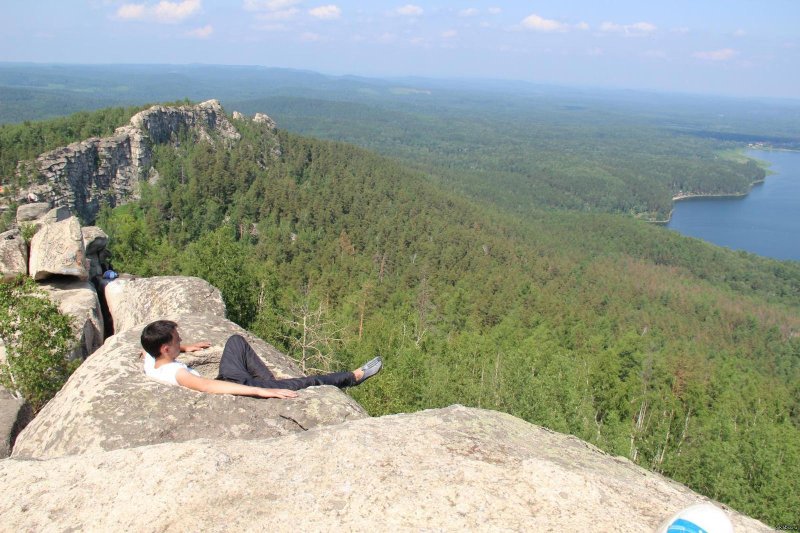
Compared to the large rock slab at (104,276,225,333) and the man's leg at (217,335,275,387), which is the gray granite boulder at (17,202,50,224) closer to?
the large rock slab at (104,276,225,333)

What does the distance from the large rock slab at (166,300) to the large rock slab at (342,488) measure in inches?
277

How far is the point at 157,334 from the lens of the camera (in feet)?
23.4

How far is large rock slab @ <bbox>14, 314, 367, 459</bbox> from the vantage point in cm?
657

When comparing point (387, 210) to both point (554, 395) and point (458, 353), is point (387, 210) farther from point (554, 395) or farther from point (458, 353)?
point (554, 395)

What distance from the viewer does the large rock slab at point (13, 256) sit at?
17453 millimetres

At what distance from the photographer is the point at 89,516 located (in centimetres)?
468

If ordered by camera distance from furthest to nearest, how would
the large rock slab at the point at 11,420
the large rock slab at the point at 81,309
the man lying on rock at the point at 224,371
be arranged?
the large rock slab at the point at 81,309, the large rock slab at the point at 11,420, the man lying on rock at the point at 224,371

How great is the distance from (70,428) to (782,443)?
1669 inches

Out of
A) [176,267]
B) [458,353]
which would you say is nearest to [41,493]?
[176,267]

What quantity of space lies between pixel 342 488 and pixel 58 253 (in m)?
16.9

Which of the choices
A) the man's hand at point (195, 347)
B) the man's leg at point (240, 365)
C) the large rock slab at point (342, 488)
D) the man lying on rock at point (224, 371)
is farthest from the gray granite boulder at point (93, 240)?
the large rock slab at point (342, 488)

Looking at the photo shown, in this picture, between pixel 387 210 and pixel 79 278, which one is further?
pixel 387 210

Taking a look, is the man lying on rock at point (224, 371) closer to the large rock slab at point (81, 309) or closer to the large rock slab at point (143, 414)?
the large rock slab at point (143, 414)

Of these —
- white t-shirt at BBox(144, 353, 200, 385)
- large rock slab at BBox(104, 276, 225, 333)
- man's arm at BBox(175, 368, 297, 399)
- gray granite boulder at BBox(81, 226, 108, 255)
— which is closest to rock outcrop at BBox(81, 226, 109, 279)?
gray granite boulder at BBox(81, 226, 108, 255)
